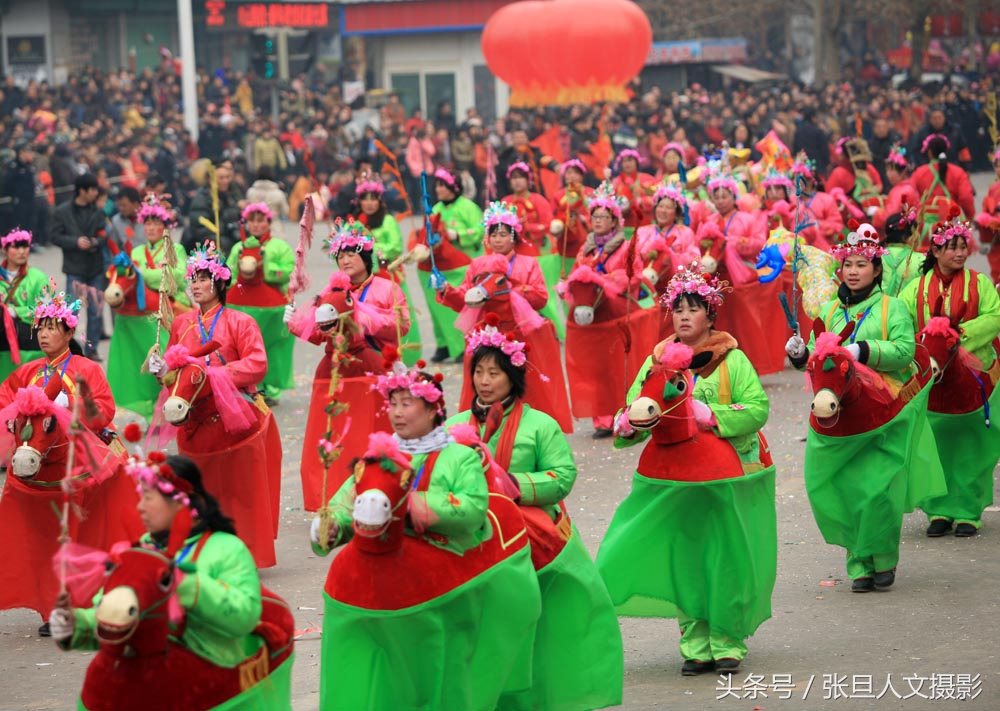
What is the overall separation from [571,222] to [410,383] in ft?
33.1

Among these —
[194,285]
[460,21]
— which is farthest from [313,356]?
[460,21]

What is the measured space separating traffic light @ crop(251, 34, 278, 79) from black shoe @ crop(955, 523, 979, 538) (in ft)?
90.2

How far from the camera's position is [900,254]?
12.1 m

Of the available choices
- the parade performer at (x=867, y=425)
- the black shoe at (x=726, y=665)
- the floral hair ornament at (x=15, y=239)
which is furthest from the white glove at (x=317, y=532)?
the floral hair ornament at (x=15, y=239)

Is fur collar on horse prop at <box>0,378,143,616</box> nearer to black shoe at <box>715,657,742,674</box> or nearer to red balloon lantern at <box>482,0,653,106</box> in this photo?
Result: black shoe at <box>715,657,742,674</box>

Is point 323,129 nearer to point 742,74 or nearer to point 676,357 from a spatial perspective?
point 742,74

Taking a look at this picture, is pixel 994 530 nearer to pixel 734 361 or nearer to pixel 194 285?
pixel 734 361

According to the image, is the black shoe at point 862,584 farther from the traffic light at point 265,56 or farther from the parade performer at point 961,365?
the traffic light at point 265,56

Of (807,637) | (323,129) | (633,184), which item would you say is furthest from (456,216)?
(323,129)

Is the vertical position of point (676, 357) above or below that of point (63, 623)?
above

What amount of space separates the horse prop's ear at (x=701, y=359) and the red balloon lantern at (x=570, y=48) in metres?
20.9

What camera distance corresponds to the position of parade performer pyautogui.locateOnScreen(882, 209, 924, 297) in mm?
10742

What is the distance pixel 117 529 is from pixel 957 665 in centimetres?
391

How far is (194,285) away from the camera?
896 cm
